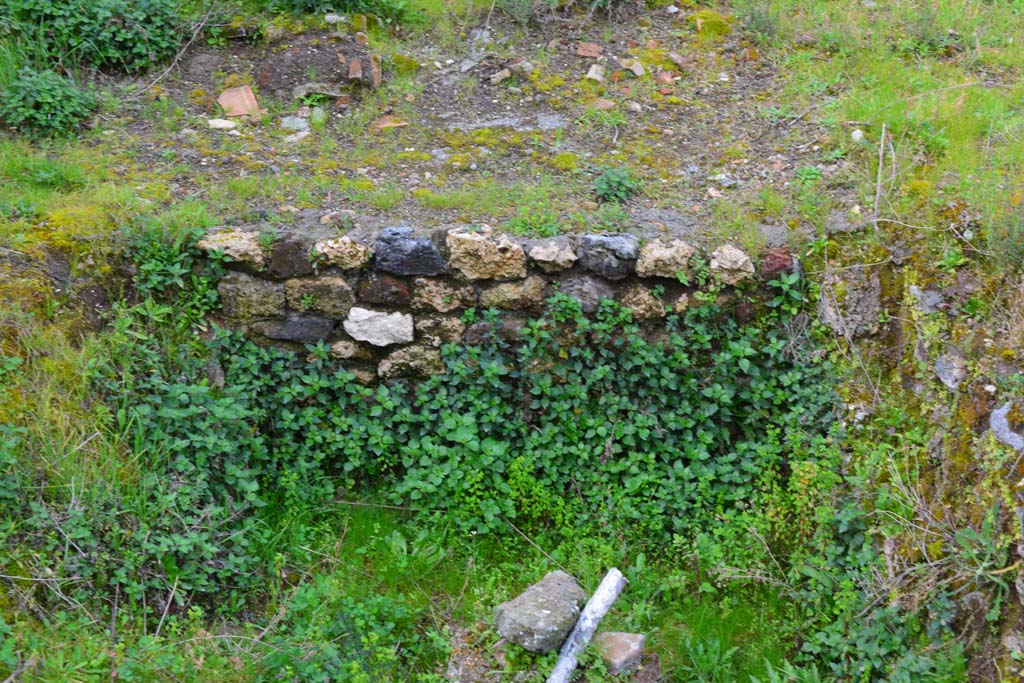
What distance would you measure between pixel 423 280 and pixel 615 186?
121cm

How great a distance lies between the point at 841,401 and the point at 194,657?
9.40 ft

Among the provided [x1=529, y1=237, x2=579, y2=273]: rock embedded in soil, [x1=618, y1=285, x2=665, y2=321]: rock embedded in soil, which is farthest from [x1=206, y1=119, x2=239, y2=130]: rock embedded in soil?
[x1=618, y1=285, x2=665, y2=321]: rock embedded in soil

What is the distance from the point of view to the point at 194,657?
10.1 feet

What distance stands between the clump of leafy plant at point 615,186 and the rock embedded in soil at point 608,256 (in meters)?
0.49

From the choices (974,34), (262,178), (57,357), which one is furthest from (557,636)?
(974,34)

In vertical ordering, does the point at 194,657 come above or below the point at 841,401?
below

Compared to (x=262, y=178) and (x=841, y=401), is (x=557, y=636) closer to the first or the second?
(x=841, y=401)

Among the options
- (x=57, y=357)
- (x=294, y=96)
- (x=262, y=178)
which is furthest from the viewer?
(x=294, y=96)

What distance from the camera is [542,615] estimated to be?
331cm

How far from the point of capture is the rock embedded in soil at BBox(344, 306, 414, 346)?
4.20 metres

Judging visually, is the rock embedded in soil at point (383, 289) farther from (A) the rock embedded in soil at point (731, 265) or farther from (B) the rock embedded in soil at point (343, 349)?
(A) the rock embedded in soil at point (731, 265)

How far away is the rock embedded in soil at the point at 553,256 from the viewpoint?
4.11m

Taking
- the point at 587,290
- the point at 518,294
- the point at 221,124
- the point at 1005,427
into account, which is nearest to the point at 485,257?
the point at 518,294

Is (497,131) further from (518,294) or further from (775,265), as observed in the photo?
(775,265)
